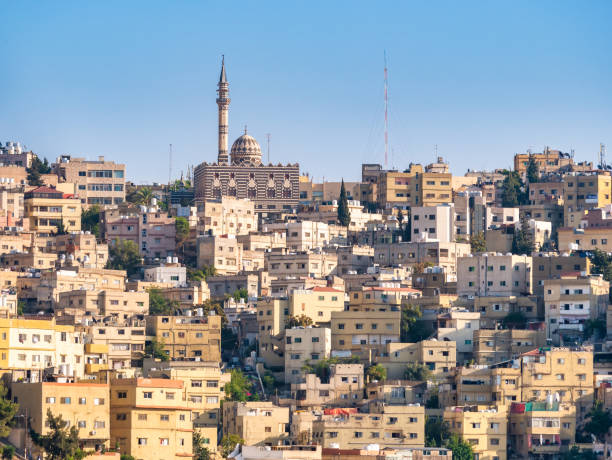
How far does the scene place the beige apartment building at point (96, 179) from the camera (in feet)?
375

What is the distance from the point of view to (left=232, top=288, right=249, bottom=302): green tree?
92575mm

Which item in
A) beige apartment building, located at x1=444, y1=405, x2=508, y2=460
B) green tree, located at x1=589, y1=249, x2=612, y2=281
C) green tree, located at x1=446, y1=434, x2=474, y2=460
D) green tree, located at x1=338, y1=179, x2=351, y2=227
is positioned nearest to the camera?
green tree, located at x1=446, y1=434, x2=474, y2=460

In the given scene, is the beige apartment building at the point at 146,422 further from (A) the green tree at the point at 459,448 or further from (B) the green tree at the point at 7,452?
(A) the green tree at the point at 459,448

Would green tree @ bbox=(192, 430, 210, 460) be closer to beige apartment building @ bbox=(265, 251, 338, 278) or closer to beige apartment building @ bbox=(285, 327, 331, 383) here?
beige apartment building @ bbox=(285, 327, 331, 383)

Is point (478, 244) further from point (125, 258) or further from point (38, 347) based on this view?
point (38, 347)

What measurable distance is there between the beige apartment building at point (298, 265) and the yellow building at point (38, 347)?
23.1 metres

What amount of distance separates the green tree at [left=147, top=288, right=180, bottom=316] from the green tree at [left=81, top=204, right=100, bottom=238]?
1546cm

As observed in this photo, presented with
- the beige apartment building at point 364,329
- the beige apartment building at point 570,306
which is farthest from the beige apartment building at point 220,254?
the beige apartment building at point 570,306

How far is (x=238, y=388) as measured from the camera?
77.8 metres

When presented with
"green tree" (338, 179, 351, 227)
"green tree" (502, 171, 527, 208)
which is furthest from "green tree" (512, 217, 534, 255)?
"green tree" (502, 171, 527, 208)

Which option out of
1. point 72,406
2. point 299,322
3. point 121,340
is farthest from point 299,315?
point 72,406

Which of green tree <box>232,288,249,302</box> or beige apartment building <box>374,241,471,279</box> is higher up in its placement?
beige apartment building <box>374,241,471,279</box>

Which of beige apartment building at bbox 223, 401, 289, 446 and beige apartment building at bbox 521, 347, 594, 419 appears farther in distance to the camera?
beige apartment building at bbox 521, 347, 594, 419

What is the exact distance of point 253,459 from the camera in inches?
2699
